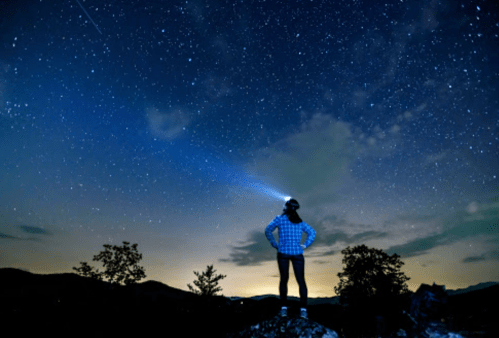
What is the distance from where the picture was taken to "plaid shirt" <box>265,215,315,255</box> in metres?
5.93

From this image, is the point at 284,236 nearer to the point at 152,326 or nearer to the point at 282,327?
the point at 282,327

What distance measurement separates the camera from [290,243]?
19.5ft

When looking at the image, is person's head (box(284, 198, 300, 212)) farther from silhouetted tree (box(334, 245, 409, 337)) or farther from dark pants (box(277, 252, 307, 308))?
silhouetted tree (box(334, 245, 409, 337))

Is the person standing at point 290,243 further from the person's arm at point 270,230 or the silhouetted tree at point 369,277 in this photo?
the silhouetted tree at point 369,277

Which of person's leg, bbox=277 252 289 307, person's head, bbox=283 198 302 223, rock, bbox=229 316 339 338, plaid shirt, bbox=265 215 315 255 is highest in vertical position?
person's head, bbox=283 198 302 223

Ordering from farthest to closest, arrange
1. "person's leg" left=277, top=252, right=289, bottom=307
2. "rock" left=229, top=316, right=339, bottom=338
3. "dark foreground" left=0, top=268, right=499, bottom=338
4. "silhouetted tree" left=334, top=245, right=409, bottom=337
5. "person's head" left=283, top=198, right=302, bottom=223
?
"silhouetted tree" left=334, top=245, right=409, bottom=337 → "person's head" left=283, top=198, right=302, bottom=223 → "person's leg" left=277, top=252, right=289, bottom=307 → "dark foreground" left=0, top=268, right=499, bottom=338 → "rock" left=229, top=316, right=339, bottom=338

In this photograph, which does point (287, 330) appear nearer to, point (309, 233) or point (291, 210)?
point (309, 233)

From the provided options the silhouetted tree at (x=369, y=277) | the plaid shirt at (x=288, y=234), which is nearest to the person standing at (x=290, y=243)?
the plaid shirt at (x=288, y=234)

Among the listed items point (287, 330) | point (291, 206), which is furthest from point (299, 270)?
point (291, 206)

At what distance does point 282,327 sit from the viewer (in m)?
4.90

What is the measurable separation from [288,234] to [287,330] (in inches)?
76.2

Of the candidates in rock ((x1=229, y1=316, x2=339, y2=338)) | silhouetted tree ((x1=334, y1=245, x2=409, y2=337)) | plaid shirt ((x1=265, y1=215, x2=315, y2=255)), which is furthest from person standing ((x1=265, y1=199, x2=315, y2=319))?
silhouetted tree ((x1=334, y1=245, x2=409, y2=337))

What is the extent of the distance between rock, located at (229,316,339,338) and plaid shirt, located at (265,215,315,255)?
4.55 feet

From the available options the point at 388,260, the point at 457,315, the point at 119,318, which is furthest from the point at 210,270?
the point at 457,315
